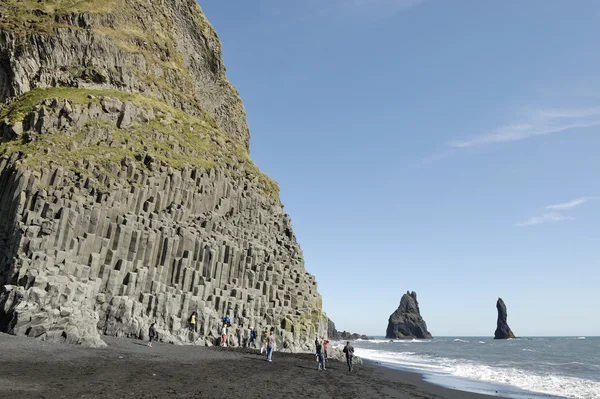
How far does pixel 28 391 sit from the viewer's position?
13422mm

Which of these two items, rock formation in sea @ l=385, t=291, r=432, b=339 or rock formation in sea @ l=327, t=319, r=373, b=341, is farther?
rock formation in sea @ l=385, t=291, r=432, b=339

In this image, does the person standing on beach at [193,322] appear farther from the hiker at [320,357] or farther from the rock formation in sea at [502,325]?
the rock formation in sea at [502,325]

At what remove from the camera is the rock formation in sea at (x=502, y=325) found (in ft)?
586

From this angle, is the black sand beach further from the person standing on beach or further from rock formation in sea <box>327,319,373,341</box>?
rock formation in sea <box>327,319,373,341</box>

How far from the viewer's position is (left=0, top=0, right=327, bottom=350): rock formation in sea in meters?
28.6

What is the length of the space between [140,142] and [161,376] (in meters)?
26.5

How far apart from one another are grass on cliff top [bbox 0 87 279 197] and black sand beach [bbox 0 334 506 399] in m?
15.7

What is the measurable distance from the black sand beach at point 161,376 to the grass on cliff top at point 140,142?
15684 millimetres

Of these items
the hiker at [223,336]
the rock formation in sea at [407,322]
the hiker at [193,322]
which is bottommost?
the hiker at [223,336]

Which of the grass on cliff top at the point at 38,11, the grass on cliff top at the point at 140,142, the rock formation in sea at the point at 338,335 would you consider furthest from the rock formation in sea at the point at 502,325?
the grass on cliff top at the point at 38,11

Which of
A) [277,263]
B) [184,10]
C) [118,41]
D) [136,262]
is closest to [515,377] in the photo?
[277,263]

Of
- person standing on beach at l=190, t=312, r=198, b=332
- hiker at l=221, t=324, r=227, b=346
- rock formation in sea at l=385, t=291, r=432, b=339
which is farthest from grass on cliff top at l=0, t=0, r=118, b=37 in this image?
rock formation in sea at l=385, t=291, r=432, b=339

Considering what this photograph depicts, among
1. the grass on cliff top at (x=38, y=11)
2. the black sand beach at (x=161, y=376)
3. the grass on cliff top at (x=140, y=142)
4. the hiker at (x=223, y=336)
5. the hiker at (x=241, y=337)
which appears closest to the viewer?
the black sand beach at (x=161, y=376)

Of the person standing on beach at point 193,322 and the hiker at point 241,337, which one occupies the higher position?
the person standing on beach at point 193,322
